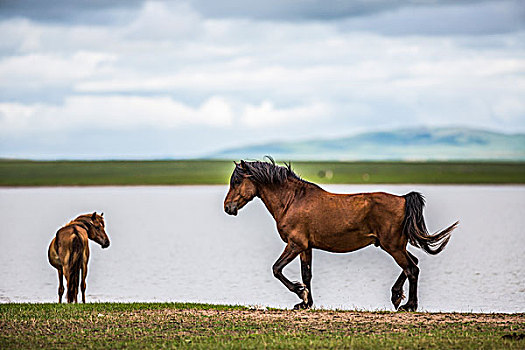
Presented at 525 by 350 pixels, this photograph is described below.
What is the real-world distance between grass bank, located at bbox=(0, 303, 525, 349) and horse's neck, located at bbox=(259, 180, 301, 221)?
5.51 feet

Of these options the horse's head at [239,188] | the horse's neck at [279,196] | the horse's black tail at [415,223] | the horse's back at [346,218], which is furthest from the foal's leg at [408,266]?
the horse's head at [239,188]

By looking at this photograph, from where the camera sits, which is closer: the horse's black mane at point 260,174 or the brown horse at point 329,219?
the brown horse at point 329,219

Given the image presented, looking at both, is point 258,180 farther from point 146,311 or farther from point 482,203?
point 482,203

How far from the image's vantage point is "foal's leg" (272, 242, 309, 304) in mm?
12320

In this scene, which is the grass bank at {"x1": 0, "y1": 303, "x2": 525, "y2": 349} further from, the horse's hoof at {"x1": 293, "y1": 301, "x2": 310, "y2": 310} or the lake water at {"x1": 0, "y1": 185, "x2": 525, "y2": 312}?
the lake water at {"x1": 0, "y1": 185, "x2": 525, "y2": 312}

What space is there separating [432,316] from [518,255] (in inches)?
516

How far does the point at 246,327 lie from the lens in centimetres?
1062

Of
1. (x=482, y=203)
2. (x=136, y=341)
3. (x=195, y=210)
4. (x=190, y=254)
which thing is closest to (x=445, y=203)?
(x=482, y=203)

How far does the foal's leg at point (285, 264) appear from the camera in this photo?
12320mm

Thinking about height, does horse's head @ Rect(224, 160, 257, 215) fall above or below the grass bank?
above

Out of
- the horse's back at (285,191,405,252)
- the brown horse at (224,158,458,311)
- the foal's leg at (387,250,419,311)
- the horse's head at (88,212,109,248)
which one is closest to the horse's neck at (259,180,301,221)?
the brown horse at (224,158,458,311)

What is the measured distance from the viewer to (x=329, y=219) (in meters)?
12.4

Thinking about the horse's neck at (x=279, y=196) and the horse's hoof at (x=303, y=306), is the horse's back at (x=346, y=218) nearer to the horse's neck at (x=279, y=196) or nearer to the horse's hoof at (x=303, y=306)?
the horse's neck at (x=279, y=196)

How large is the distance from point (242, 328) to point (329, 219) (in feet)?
8.69
